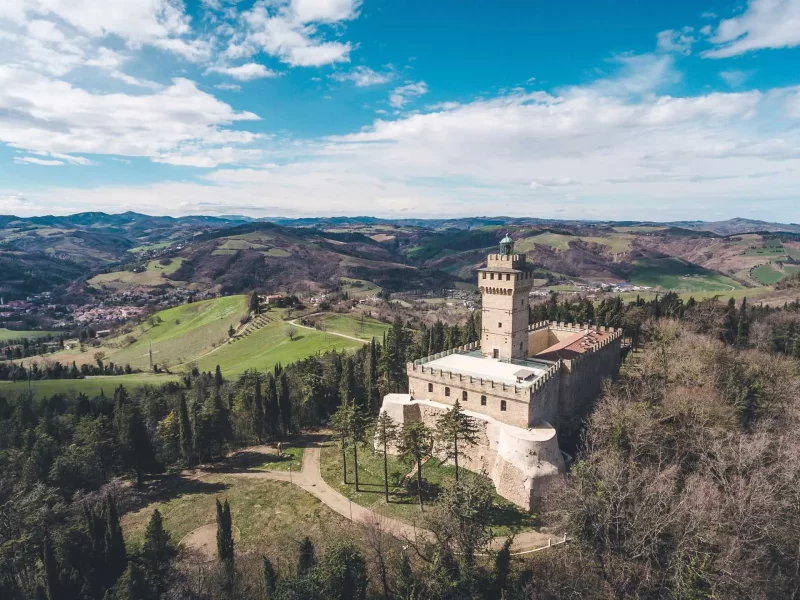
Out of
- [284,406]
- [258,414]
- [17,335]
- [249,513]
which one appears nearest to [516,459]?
[249,513]

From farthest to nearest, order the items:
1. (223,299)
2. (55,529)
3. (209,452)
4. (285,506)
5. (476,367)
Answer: (223,299) → (209,452) → (476,367) → (285,506) → (55,529)

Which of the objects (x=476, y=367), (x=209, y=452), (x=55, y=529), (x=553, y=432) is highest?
(x=476, y=367)

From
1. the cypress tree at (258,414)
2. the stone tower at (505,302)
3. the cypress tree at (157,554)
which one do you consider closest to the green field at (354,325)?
the cypress tree at (258,414)

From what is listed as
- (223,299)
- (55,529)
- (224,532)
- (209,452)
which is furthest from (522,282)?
(223,299)

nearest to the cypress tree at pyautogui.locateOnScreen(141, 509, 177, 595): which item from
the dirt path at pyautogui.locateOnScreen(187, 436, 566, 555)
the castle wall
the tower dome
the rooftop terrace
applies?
the dirt path at pyautogui.locateOnScreen(187, 436, 566, 555)

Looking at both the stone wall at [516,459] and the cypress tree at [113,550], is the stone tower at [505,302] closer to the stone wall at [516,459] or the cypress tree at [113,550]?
the stone wall at [516,459]

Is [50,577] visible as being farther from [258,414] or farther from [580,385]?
[580,385]

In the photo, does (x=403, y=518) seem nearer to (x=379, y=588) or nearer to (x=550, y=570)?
(x=379, y=588)
